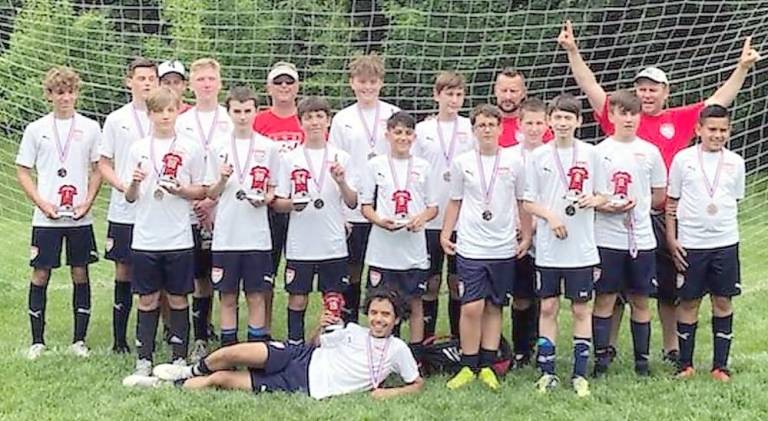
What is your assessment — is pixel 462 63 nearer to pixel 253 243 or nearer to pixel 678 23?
pixel 678 23

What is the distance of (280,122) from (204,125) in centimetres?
39

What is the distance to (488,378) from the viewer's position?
4930 mm

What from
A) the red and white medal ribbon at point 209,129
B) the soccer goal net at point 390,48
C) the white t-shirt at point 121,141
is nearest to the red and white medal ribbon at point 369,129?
the red and white medal ribbon at point 209,129

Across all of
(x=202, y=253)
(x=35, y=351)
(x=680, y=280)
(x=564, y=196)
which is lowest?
(x=35, y=351)

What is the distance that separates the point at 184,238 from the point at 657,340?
9.17 ft

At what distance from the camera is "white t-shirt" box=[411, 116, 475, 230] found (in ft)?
17.6

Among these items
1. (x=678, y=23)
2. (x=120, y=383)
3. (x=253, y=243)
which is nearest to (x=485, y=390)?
(x=253, y=243)

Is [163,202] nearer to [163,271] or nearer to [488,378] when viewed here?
[163,271]

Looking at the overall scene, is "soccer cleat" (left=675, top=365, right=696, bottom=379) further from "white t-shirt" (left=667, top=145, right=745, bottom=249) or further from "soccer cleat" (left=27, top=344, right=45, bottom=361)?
"soccer cleat" (left=27, top=344, right=45, bottom=361)

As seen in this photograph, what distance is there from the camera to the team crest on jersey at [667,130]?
518 cm

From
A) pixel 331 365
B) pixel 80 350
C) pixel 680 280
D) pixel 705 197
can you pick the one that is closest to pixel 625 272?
pixel 680 280

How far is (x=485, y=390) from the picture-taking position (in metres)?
4.83

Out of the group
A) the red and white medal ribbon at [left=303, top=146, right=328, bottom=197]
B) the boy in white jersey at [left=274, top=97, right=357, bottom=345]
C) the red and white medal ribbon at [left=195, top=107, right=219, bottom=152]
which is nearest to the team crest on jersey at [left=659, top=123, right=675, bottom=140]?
the boy in white jersey at [left=274, top=97, right=357, bottom=345]

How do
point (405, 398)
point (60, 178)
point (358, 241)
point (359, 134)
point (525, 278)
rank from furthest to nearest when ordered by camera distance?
point (358, 241)
point (359, 134)
point (60, 178)
point (525, 278)
point (405, 398)
